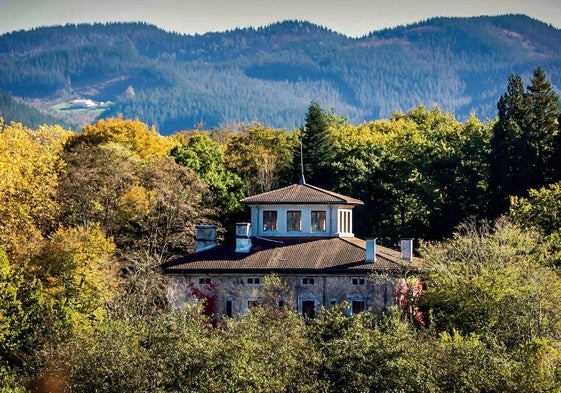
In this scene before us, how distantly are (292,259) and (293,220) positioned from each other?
14.8ft

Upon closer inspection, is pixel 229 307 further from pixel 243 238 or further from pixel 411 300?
pixel 411 300

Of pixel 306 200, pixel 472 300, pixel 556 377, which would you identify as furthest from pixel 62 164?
pixel 556 377

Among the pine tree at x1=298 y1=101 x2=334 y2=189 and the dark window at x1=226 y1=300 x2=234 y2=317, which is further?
the pine tree at x1=298 y1=101 x2=334 y2=189

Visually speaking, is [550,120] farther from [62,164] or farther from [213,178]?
[62,164]

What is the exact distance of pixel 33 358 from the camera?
47.5m

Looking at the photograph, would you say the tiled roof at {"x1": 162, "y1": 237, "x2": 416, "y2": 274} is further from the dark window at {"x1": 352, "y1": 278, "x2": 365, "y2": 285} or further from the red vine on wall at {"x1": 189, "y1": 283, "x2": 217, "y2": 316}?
the red vine on wall at {"x1": 189, "y1": 283, "x2": 217, "y2": 316}

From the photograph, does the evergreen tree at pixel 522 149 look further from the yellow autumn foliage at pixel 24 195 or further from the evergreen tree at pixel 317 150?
the yellow autumn foliage at pixel 24 195

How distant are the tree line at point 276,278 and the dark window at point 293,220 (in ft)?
20.8

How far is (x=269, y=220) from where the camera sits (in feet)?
210

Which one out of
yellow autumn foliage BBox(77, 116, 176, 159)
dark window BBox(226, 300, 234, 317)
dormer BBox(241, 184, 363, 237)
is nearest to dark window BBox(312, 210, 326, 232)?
dormer BBox(241, 184, 363, 237)

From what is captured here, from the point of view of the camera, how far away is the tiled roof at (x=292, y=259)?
190ft

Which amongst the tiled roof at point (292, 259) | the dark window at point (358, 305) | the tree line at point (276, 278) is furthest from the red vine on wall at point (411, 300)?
the dark window at point (358, 305)

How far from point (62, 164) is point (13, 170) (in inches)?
238

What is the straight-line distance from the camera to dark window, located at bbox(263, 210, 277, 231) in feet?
210
